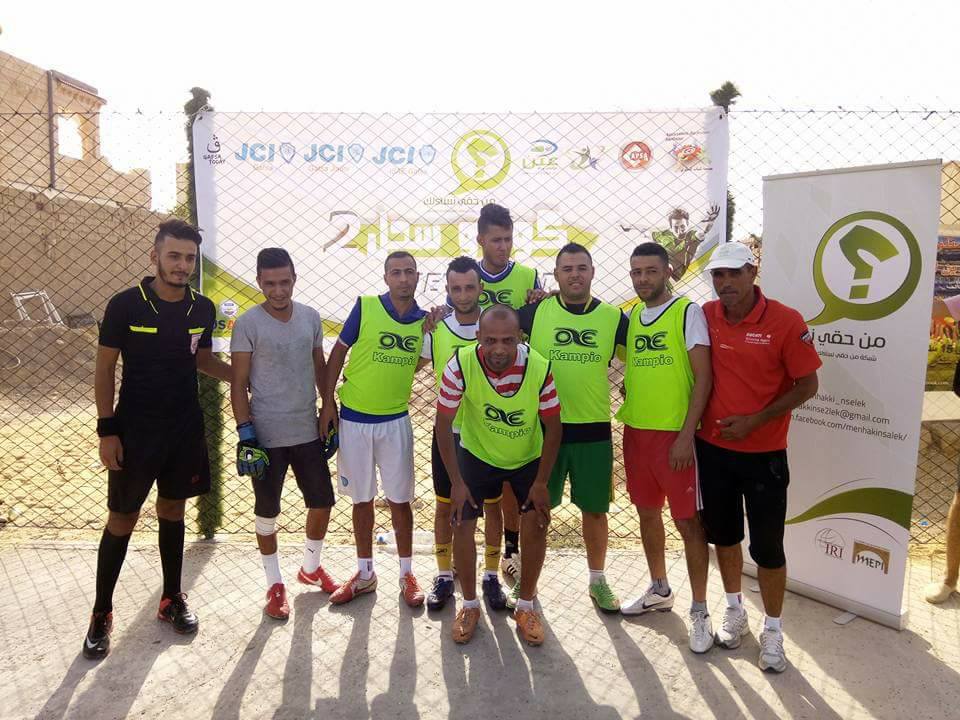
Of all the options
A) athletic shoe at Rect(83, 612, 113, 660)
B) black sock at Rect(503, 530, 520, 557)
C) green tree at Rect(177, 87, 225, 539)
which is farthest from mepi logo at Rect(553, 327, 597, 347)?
athletic shoe at Rect(83, 612, 113, 660)

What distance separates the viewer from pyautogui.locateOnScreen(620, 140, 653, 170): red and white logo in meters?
4.08

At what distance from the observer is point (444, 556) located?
368 centimetres

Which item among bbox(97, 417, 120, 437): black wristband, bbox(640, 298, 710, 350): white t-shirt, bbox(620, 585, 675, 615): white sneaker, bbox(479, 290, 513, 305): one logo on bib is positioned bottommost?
bbox(620, 585, 675, 615): white sneaker

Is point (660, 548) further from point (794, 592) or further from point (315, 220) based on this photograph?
point (315, 220)

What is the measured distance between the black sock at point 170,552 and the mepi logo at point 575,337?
7.51 feet

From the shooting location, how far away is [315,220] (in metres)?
4.24

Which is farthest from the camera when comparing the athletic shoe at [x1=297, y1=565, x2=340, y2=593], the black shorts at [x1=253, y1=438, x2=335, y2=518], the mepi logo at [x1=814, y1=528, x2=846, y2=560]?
the athletic shoe at [x1=297, y1=565, x2=340, y2=593]

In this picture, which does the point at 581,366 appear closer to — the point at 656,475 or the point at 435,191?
the point at 656,475

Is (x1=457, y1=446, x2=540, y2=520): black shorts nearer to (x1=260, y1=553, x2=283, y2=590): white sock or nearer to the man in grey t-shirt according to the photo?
the man in grey t-shirt

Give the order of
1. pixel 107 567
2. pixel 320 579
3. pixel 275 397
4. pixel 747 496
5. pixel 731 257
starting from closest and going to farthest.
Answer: pixel 731 257 < pixel 747 496 < pixel 107 567 < pixel 275 397 < pixel 320 579

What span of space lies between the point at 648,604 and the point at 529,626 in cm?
75

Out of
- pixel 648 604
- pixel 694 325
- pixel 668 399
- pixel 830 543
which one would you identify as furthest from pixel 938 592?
pixel 694 325

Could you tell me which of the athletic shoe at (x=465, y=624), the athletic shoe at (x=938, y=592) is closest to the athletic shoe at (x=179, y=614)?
the athletic shoe at (x=465, y=624)

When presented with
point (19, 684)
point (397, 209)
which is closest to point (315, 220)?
point (397, 209)
